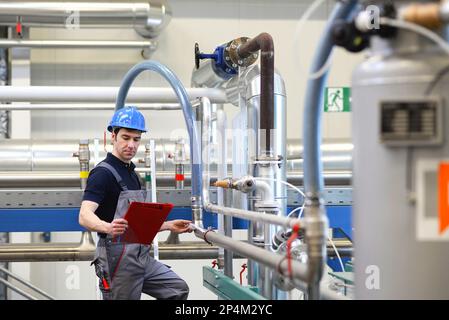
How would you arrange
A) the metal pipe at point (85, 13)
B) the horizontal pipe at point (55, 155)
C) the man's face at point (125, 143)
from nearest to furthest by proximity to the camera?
the man's face at point (125, 143) → the horizontal pipe at point (55, 155) → the metal pipe at point (85, 13)

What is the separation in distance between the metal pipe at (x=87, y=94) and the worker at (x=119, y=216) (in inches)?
25.3

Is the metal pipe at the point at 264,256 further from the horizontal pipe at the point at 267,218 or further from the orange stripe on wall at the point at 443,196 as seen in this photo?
the orange stripe on wall at the point at 443,196

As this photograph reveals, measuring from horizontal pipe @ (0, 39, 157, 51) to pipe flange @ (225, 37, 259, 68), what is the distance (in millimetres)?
1849

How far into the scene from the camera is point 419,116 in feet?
3.81

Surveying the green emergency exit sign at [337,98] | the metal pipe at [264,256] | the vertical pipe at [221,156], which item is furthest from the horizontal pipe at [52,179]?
the green emergency exit sign at [337,98]

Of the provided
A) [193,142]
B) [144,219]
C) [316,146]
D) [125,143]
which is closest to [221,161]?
[193,142]

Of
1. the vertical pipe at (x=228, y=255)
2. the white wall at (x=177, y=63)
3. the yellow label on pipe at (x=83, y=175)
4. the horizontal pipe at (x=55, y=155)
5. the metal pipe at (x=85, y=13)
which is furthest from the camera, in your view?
the white wall at (x=177, y=63)

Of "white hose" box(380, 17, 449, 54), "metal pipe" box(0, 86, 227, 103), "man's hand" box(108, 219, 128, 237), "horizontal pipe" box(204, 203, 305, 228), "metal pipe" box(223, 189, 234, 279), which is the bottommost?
"metal pipe" box(223, 189, 234, 279)

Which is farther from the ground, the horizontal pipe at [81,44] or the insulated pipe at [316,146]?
the horizontal pipe at [81,44]

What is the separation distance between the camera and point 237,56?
2.77 m

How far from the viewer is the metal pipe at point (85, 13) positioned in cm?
416

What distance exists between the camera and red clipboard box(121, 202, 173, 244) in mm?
2288

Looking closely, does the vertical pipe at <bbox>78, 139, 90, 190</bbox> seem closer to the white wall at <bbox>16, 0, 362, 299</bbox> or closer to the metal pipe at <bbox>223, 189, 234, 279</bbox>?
the metal pipe at <bbox>223, 189, 234, 279</bbox>

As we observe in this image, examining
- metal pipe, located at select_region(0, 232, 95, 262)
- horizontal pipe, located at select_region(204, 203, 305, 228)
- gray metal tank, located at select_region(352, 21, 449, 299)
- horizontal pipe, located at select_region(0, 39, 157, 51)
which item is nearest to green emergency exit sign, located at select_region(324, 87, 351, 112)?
horizontal pipe, located at select_region(0, 39, 157, 51)
